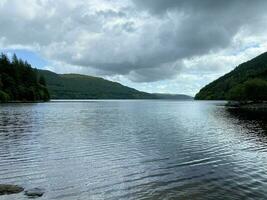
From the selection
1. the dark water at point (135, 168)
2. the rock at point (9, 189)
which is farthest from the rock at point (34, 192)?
the rock at point (9, 189)

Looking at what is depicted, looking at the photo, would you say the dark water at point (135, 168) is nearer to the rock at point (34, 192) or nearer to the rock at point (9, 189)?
the rock at point (34, 192)

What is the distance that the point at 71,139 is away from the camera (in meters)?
47.8

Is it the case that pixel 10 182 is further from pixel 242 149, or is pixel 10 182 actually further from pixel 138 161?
pixel 242 149

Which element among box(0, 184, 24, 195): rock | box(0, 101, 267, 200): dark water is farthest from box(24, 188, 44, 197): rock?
box(0, 184, 24, 195): rock

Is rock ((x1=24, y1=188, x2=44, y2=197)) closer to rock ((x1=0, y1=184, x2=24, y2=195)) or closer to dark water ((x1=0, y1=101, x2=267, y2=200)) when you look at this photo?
dark water ((x1=0, y1=101, x2=267, y2=200))

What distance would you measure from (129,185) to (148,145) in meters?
19.5

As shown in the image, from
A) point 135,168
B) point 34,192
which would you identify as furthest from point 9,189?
point 135,168

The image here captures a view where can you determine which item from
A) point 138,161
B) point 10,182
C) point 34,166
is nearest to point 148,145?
point 138,161

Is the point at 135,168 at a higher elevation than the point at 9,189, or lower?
lower

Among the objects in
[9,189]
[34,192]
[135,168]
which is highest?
[9,189]

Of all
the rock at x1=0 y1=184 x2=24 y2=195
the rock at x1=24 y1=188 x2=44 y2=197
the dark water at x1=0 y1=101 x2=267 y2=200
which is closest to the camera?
the rock at x1=24 y1=188 x2=44 y2=197

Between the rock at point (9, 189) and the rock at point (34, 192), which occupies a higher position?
the rock at point (9, 189)

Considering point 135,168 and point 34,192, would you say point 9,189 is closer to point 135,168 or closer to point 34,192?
point 34,192

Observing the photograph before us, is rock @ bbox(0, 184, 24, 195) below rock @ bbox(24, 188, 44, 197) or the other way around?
the other way around
